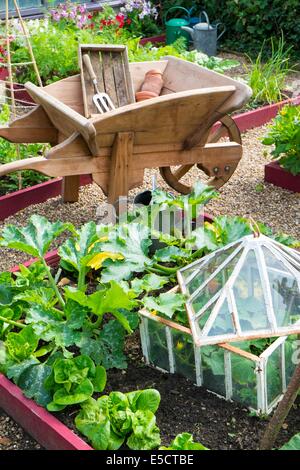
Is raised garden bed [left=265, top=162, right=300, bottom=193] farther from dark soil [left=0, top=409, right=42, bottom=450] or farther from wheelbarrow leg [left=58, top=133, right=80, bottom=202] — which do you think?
dark soil [left=0, top=409, right=42, bottom=450]

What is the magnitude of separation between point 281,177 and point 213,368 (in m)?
2.56

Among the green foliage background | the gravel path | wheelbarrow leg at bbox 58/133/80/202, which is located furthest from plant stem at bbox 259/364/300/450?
the green foliage background

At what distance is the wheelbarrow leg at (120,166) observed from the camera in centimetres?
407

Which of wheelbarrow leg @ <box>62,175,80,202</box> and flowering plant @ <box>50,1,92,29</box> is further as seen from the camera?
flowering plant @ <box>50,1,92,29</box>

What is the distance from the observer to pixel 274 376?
9.12ft

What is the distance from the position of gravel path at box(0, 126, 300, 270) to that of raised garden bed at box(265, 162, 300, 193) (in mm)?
43

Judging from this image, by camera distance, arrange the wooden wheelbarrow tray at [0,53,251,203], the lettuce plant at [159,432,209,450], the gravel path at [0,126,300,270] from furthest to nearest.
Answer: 1. the gravel path at [0,126,300,270]
2. the wooden wheelbarrow tray at [0,53,251,203]
3. the lettuce plant at [159,432,209,450]

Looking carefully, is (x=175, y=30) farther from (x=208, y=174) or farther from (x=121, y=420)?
(x=121, y=420)

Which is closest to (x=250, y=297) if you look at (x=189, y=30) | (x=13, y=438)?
(x=13, y=438)

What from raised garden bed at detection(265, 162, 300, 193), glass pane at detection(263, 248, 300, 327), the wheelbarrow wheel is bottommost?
raised garden bed at detection(265, 162, 300, 193)

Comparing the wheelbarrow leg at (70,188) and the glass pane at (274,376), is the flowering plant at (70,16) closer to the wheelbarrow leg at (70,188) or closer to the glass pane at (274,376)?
the wheelbarrow leg at (70,188)

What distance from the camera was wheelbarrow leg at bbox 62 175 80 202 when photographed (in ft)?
15.4

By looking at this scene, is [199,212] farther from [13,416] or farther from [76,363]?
[13,416]

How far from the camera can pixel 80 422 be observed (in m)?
2.66
